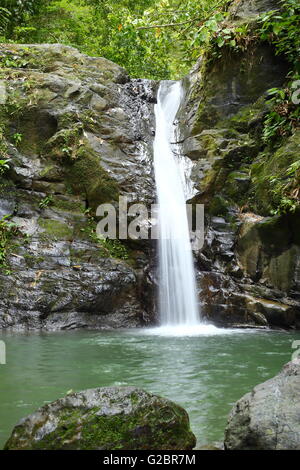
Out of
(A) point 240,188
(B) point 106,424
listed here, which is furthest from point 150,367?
(A) point 240,188

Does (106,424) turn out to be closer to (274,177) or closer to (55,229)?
(55,229)

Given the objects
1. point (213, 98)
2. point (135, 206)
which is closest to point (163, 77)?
point (213, 98)

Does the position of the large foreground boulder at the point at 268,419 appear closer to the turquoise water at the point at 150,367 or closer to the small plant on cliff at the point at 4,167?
the turquoise water at the point at 150,367

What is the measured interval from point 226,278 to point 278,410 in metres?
5.96

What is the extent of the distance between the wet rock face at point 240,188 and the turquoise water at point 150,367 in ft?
2.81

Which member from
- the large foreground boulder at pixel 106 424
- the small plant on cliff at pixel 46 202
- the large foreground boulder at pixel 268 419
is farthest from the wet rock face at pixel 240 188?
the large foreground boulder at pixel 106 424

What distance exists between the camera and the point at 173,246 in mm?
9141

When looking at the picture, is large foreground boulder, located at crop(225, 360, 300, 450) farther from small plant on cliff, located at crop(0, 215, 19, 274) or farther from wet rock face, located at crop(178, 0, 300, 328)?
small plant on cliff, located at crop(0, 215, 19, 274)

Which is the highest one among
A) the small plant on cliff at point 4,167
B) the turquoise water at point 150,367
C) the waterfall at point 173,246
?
the small plant on cliff at point 4,167

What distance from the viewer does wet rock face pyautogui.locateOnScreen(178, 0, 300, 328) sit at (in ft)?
26.5

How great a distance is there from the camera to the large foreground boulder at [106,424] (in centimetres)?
262

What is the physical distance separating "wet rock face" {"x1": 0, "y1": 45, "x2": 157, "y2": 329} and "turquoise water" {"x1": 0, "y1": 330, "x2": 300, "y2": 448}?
75 centimetres

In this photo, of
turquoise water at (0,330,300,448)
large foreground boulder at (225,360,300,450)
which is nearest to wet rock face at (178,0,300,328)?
turquoise water at (0,330,300,448)

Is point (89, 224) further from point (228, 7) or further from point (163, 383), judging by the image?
point (228, 7)
